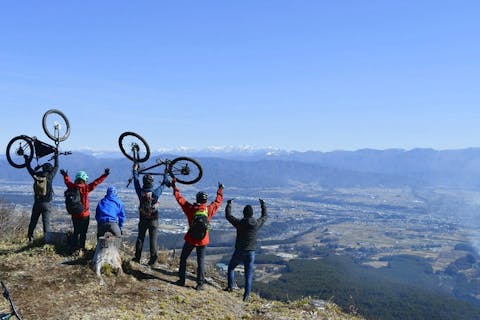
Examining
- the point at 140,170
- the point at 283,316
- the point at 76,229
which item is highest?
the point at 140,170

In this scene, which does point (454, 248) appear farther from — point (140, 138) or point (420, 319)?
point (140, 138)

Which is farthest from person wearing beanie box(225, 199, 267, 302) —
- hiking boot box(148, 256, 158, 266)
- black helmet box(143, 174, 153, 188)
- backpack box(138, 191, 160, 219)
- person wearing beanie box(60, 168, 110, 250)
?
person wearing beanie box(60, 168, 110, 250)

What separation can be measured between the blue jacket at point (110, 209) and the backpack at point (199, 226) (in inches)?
86.0

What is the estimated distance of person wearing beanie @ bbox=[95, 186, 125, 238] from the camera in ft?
39.0

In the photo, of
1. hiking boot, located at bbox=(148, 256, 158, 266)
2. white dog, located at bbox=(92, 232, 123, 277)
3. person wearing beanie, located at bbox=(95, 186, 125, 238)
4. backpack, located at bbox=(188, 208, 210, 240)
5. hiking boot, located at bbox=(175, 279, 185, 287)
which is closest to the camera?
white dog, located at bbox=(92, 232, 123, 277)

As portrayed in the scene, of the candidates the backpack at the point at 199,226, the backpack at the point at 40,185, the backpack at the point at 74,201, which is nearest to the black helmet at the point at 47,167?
the backpack at the point at 40,185

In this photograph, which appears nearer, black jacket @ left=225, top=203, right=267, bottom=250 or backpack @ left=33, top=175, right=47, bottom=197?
black jacket @ left=225, top=203, right=267, bottom=250

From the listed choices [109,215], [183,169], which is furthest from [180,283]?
[183,169]

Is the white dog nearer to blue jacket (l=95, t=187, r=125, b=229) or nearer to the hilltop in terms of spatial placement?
the hilltop

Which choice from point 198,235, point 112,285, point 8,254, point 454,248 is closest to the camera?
point 112,285

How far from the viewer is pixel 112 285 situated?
425 inches

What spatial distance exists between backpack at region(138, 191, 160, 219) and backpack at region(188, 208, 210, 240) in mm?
1397

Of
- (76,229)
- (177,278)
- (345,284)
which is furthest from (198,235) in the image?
(345,284)

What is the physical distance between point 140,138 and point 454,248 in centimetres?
19202
